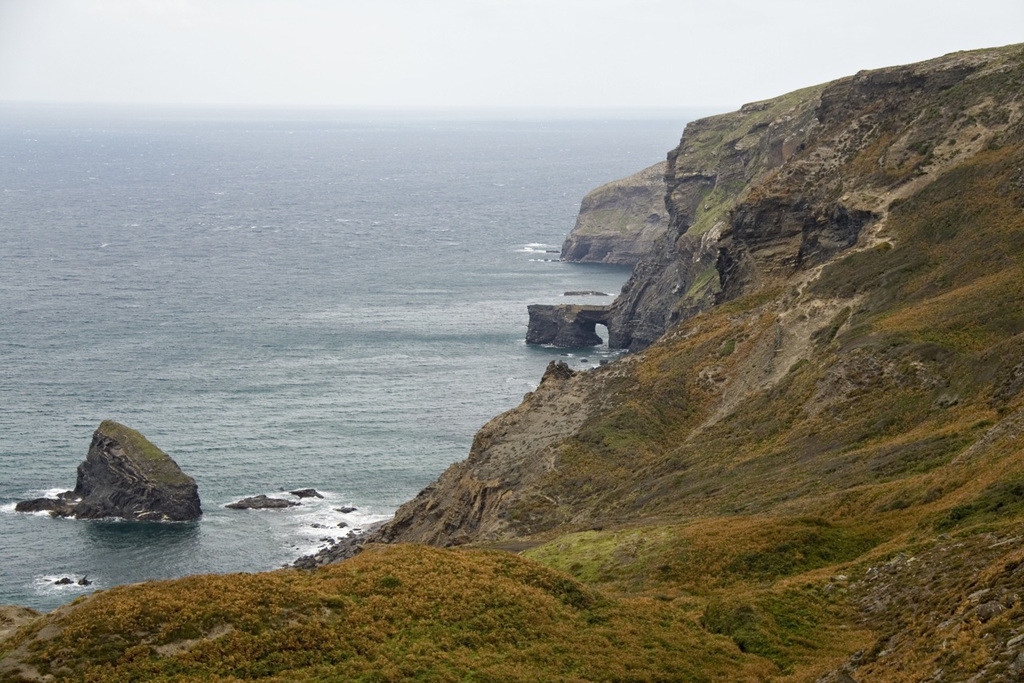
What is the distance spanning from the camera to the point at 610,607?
41312 millimetres

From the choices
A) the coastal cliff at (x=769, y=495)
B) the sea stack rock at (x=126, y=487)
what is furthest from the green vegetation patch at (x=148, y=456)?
the coastal cliff at (x=769, y=495)

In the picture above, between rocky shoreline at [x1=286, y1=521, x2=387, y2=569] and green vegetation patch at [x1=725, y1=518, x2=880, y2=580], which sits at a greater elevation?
green vegetation patch at [x1=725, y1=518, x2=880, y2=580]

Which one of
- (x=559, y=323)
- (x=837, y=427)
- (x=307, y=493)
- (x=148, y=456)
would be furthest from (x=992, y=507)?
(x=559, y=323)

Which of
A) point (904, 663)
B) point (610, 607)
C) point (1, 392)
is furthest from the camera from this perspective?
point (1, 392)

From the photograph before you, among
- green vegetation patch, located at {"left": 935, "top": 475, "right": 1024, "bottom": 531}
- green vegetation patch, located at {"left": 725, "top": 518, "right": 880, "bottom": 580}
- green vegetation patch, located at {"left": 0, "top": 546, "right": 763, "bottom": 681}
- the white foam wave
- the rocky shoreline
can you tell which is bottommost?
the white foam wave

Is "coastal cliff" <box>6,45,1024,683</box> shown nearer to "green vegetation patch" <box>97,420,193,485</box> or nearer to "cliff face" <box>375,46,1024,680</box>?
"cliff face" <box>375,46,1024,680</box>

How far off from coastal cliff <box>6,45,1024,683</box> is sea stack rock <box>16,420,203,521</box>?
30.2 m

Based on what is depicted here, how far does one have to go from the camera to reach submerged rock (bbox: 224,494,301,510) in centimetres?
11488

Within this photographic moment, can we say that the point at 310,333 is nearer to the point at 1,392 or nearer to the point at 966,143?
the point at 1,392

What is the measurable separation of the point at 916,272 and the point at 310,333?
118368 mm

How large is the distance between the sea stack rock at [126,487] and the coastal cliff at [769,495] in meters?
30.2

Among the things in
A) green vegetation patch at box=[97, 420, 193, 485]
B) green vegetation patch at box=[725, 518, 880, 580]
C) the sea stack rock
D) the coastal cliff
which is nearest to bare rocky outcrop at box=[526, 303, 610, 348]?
the coastal cliff

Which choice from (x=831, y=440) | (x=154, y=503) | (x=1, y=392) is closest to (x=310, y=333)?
(x=1, y=392)

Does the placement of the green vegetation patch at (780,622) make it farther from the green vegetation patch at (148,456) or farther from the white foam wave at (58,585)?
the green vegetation patch at (148,456)
